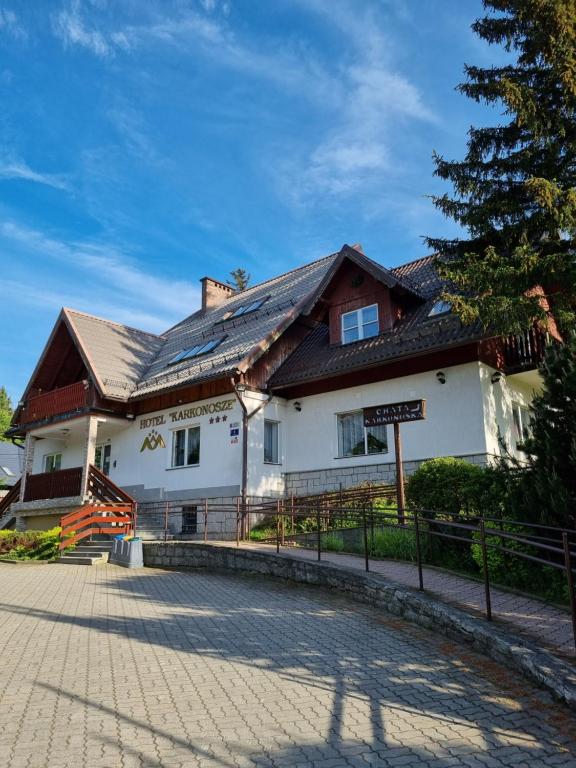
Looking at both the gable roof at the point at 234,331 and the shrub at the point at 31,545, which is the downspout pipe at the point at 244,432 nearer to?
the gable roof at the point at 234,331

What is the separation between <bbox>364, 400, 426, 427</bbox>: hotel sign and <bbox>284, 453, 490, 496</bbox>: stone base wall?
3.05 metres

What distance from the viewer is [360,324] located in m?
17.5

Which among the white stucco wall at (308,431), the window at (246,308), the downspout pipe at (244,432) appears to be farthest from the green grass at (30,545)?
the window at (246,308)

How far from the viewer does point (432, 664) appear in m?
5.99

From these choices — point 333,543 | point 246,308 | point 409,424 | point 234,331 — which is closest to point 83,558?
point 333,543

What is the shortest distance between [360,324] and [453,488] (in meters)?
8.25

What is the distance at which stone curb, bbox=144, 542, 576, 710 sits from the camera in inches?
207

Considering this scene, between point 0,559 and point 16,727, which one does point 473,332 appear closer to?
point 16,727

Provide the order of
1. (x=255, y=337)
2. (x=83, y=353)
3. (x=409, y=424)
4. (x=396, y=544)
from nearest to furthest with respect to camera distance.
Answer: (x=396, y=544), (x=409, y=424), (x=255, y=337), (x=83, y=353)

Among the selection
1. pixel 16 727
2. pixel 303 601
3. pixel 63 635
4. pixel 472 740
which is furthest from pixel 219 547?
pixel 472 740

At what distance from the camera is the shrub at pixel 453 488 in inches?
382

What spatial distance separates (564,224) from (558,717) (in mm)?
8908

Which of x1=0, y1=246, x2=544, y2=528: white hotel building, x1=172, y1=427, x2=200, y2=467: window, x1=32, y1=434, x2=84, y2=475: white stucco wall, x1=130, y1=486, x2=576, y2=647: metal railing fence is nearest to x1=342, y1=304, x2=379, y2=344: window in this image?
x1=0, y1=246, x2=544, y2=528: white hotel building

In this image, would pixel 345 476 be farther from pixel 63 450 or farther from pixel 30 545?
pixel 63 450
